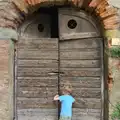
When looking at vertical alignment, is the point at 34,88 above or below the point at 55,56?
below

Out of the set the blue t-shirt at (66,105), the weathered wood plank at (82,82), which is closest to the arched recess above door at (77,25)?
the weathered wood plank at (82,82)

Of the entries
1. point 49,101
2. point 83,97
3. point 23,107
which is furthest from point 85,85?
point 23,107

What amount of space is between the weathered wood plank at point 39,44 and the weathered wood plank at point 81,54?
20 cm

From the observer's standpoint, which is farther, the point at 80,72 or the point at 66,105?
the point at 80,72

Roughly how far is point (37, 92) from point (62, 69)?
59 cm

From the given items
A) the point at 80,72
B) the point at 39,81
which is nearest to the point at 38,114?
the point at 39,81

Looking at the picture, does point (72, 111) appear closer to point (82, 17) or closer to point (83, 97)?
point (83, 97)

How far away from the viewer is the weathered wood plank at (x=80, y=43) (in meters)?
6.47

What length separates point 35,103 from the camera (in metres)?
6.55

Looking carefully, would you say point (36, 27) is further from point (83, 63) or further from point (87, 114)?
point (87, 114)

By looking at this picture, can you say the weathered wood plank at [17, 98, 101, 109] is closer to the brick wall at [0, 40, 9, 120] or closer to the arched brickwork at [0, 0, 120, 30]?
the brick wall at [0, 40, 9, 120]

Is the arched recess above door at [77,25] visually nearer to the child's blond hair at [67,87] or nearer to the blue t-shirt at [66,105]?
the child's blond hair at [67,87]

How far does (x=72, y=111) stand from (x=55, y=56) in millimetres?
989

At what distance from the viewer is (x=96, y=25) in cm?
647
